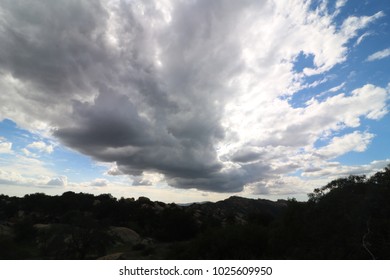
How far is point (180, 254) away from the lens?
1134 inches

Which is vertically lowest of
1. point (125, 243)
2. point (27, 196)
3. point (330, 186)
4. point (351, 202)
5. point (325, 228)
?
point (125, 243)

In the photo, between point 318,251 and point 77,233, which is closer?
point 318,251

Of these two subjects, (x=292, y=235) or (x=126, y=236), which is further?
(x=126, y=236)

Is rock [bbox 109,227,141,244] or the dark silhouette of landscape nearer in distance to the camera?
the dark silhouette of landscape

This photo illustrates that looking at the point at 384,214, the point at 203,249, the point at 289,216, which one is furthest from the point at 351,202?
the point at 203,249

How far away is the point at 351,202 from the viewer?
1905 centimetres

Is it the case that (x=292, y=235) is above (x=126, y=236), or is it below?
above

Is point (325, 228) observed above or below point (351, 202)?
below

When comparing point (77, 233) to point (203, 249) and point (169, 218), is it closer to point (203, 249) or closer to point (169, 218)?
point (203, 249)

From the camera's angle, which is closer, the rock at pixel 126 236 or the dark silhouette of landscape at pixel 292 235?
the dark silhouette of landscape at pixel 292 235

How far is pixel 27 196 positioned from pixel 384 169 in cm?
11425

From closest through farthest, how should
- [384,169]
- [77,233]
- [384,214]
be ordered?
[384,214], [384,169], [77,233]
